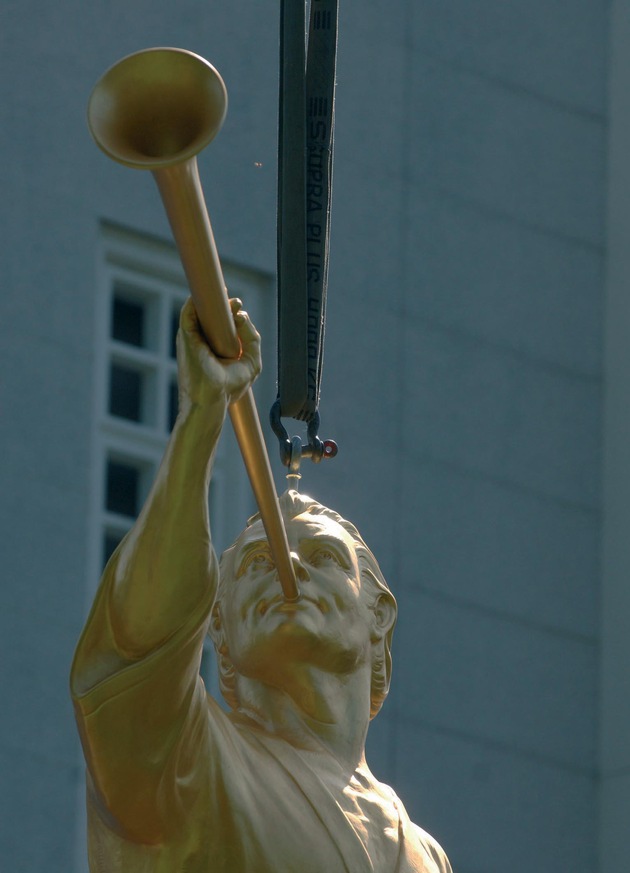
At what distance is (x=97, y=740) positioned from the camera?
6789 mm

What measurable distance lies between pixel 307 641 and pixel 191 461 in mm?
720

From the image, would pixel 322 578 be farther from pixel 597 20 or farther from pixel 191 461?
pixel 597 20

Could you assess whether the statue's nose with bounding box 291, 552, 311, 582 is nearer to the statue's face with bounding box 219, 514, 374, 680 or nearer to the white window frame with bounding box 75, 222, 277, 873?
the statue's face with bounding box 219, 514, 374, 680

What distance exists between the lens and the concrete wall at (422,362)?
587 inches

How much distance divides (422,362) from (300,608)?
951 centimetres

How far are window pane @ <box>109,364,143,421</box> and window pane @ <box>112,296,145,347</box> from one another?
0.47 feet

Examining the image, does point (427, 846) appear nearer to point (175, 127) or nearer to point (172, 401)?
point (175, 127)

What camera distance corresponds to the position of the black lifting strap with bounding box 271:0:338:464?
7500 mm

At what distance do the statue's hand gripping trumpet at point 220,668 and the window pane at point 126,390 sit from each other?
8.35 metres

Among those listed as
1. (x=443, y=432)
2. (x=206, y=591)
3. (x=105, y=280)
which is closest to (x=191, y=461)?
(x=206, y=591)

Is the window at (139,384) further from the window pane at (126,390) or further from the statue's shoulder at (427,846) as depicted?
the statue's shoulder at (427,846)

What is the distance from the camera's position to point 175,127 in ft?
21.2

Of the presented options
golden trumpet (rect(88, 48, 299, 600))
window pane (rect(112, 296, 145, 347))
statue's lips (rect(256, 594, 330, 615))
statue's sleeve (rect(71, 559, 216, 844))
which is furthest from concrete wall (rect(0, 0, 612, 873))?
golden trumpet (rect(88, 48, 299, 600))

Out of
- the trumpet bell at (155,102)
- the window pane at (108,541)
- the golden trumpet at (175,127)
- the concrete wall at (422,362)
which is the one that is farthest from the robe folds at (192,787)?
the window pane at (108,541)
